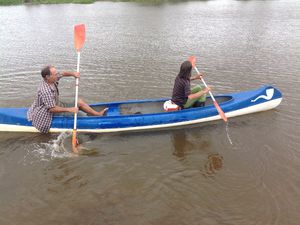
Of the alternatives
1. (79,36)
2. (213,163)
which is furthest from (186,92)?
(79,36)

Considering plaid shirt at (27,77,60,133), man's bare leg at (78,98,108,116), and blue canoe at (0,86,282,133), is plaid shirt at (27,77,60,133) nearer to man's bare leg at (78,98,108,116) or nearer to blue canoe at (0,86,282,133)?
blue canoe at (0,86,282,133)

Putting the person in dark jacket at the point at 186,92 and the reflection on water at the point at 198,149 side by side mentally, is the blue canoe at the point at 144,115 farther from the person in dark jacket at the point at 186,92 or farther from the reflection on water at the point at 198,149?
the reflection on water at the point at 198,149

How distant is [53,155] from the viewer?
7852 millimetres

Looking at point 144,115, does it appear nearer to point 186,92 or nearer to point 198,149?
point 186,92

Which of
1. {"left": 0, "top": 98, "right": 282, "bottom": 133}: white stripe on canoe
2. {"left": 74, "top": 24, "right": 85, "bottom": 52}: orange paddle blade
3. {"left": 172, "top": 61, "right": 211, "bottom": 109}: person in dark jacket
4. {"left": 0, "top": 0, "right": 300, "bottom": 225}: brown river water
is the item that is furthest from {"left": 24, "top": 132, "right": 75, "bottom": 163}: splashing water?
{"left": 172, "top": 61, "right": 211, "bottom": 109}: person in dark jacket

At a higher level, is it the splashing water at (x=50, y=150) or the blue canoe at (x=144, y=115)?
the blue canoe at (x=144, y=115)

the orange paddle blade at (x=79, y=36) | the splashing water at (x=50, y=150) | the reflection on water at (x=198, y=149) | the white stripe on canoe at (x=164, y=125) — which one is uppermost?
the orange paddle blade at (x=79, y=36)

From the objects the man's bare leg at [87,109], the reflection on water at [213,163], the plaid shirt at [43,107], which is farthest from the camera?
the man's bare leg at [87,109]

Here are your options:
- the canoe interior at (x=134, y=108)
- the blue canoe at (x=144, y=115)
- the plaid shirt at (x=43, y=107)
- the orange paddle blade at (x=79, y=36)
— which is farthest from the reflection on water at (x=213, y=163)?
the orange paddle blade at (x=79, y=36)

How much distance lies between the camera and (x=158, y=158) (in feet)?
25.3

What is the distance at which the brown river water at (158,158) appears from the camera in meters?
6.00

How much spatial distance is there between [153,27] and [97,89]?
41.5 feet

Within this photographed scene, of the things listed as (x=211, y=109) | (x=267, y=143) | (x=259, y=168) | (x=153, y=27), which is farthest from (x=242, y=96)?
(x=153, y=27)

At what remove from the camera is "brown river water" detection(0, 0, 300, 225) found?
19.7 ft
